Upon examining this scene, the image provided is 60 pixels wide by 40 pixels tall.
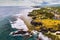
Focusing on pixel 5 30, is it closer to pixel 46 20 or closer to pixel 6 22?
pixel 6 22

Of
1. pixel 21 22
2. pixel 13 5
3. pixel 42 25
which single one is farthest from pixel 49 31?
pixel 13 5

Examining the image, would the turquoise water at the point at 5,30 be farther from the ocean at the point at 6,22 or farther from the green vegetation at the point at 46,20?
the green vegetation at the point at 46,20

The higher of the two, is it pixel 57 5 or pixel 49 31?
pixel 57 5

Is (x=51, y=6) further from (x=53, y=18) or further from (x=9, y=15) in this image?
(x=9, y=15)

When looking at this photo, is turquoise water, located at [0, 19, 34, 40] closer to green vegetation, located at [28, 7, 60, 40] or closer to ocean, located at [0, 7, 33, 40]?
ocean, located at [0, 7, 33, 40]

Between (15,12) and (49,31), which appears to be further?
(15,12)

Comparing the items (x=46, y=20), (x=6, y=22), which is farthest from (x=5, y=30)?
(x=46, y=20)

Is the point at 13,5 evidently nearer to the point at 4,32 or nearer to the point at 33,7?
the point at 33,7

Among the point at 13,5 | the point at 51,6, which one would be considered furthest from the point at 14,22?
the point at 51,6

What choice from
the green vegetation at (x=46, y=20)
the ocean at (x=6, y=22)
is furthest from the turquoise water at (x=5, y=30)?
the green vegetation at (x=46, y=20)

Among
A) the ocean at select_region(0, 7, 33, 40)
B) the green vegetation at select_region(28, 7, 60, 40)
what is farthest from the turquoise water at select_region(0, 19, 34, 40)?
the green vegetation at select_region(28, 7, 60, 40)
